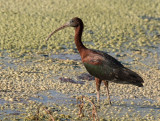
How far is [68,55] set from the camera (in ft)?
29.8

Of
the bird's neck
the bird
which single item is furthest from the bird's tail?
the bird's neck

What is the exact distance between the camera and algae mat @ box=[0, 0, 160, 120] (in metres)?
6.49

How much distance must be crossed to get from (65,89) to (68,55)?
1976mm

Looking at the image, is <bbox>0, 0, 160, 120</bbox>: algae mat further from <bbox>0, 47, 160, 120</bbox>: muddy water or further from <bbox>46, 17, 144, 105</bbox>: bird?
<bbox>46, 17, 144, 105</bbox>: bird

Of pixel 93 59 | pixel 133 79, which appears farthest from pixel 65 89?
pixel 133 79

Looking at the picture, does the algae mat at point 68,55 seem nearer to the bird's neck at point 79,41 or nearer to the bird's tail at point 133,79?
the bird's tail at point 133,79

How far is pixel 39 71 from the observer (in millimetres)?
7961

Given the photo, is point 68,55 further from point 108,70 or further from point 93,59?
point 108,70

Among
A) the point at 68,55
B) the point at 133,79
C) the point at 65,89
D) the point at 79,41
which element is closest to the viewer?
the point at 133,79

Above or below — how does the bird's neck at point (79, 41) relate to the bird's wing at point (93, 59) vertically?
above

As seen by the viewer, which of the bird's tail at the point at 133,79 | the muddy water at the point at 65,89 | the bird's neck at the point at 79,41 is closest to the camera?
the muddy water at the point at 65,89

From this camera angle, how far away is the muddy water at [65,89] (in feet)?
20.8

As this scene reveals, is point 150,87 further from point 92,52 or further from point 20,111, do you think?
point 20,111

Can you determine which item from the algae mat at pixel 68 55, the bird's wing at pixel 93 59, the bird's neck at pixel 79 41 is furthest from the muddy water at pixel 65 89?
the bird's neck at pixel 79 41
